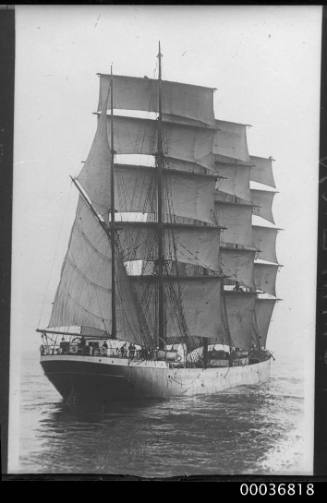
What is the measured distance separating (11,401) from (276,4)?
455 cm

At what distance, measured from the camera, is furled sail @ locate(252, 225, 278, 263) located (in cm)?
828

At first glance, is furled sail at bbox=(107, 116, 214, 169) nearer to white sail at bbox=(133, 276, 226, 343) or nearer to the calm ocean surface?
white sail at bbox=(133, 276, 226, 343)

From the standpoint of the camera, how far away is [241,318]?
31.3 feet

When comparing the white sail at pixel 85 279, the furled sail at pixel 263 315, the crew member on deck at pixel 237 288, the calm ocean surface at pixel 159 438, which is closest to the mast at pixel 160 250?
the white sail at pixel 85 279

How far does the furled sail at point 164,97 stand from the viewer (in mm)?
8062

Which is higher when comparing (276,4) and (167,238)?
(276,4)

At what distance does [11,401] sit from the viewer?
782 cm

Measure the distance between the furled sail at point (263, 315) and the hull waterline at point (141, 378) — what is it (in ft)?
0.97

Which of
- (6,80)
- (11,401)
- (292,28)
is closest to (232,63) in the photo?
(292,28)

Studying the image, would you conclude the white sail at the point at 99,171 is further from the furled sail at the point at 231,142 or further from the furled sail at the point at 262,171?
the furled sail at the point at 262,171

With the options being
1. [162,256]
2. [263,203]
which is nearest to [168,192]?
[162,256]

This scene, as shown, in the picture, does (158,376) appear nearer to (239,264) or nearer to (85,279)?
(85,279)

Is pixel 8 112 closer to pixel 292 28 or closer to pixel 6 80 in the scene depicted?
pixel 6 80
